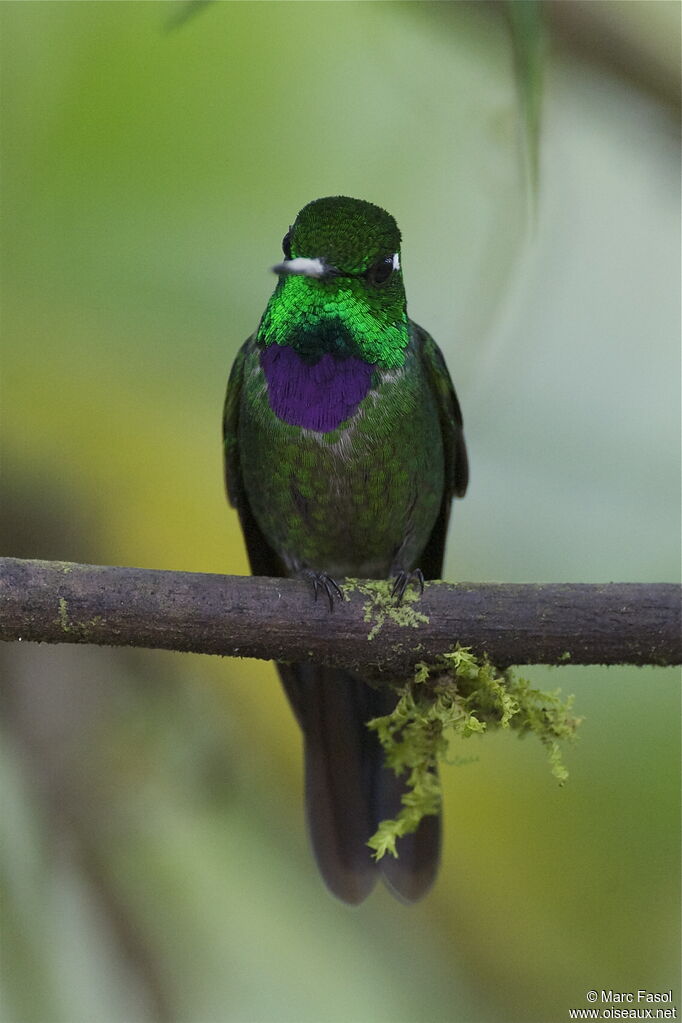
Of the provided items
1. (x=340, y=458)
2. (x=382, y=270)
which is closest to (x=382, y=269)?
(x=382, y=270)

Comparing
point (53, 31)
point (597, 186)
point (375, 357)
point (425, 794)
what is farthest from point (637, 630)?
point (53, 31)

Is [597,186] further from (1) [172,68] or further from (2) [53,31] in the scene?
(2) [53,31]

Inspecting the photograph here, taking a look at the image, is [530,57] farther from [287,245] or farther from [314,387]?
[314,387]

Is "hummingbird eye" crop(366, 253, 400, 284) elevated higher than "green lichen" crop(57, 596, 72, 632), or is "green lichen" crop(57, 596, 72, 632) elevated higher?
"hummingbird eye" crop(366, 253, 400, 284)

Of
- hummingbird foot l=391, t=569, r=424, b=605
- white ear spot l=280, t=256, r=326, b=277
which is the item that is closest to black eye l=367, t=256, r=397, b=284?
white ear spot l=280, t=256, r=326, b=277

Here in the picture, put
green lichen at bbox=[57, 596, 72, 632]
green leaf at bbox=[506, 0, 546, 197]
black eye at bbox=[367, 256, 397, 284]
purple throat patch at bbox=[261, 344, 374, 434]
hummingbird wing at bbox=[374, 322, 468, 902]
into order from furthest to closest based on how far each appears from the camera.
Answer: hummingbird wing at bbox=[374, 322, 468, 902], purple throat patch at bbox=[261, 344, 374, 434], black eye at bbox=[367, 256, 397, 284], green lichen at bbox=[57, 596, 72, 632], green leaf at bbox=[506, 0, 546, 197]

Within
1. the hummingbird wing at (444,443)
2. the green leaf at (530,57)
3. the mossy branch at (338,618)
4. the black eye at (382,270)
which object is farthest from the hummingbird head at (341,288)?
the mossy branch at (338,618)

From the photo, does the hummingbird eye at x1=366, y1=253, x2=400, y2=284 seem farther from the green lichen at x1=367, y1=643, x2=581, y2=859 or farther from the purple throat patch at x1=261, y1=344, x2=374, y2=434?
the green lichen at x1=367, y1=643, x2=581, y2=859

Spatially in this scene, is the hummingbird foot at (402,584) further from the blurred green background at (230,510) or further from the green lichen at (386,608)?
the blurred green background at (230,510)
